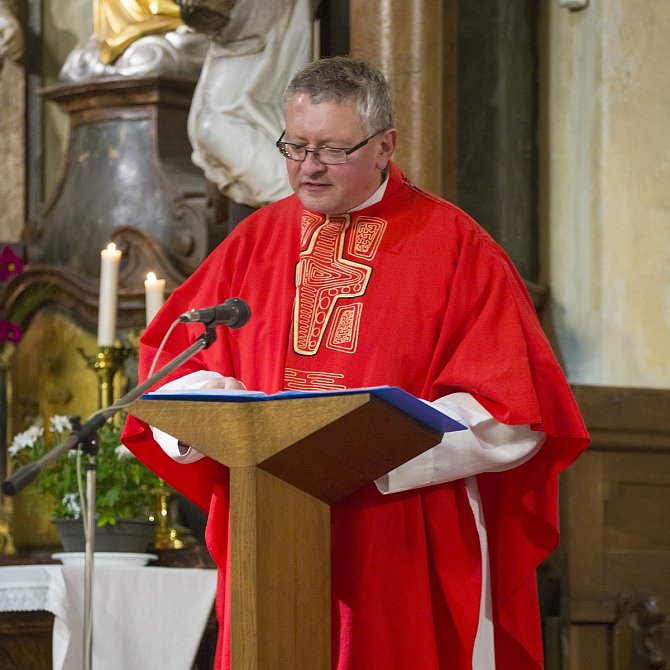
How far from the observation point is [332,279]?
3.16 m

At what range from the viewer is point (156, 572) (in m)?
4.21

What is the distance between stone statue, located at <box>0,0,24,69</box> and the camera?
7117mm

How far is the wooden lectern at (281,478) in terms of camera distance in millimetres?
2473

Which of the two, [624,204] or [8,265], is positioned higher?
[624,204]

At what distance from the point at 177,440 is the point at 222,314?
38 cm

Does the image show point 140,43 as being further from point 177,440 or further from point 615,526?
point 177,440

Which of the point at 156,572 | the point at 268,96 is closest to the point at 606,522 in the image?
the point at 156,572

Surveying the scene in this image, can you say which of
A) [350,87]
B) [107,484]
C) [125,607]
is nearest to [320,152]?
[350,87]

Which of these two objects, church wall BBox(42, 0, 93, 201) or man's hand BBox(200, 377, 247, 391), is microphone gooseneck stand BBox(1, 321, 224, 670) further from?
church wall BBox(42, 0, 93, 201)

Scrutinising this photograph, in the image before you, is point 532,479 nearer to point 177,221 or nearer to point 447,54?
point 447,54

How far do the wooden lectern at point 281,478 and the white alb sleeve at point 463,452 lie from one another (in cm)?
19

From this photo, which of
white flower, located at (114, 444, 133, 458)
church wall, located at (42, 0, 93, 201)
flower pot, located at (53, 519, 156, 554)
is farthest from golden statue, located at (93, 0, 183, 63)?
flower pot, located at (53, 519, 156, 554)

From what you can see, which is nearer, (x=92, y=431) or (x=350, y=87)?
(x=92, y=431)

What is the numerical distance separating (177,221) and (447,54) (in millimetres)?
1368
